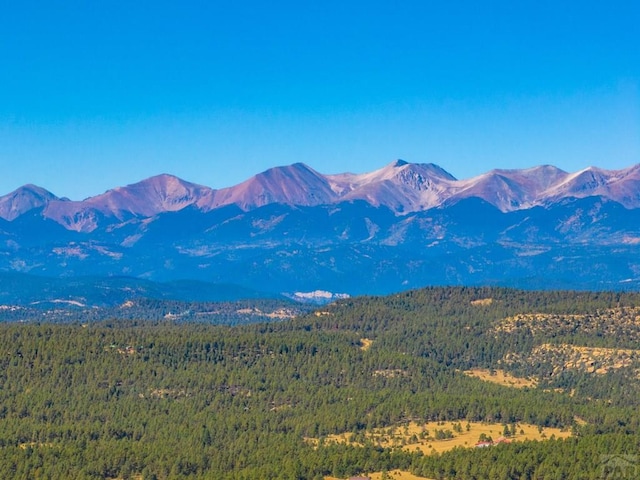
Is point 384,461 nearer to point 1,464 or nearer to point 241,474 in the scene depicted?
point 241,474

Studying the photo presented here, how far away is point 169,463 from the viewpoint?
620 feet

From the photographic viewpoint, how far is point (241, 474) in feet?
584

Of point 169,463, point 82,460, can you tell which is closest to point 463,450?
point 169,463

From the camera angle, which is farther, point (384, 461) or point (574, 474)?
point (384, 461)

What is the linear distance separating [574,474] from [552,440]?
2356 cm

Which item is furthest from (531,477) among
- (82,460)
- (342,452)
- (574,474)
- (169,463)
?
(82,460)

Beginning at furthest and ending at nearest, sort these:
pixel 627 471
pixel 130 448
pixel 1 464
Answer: pixel 130 448, pixel 1 464, pixel 627 471

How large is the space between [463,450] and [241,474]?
3661cm

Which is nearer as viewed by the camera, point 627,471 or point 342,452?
point 627,471

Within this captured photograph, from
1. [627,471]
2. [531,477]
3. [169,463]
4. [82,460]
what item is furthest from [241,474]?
[627,471]

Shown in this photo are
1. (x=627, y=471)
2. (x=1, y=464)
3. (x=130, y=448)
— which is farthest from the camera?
(x=130, y=448)

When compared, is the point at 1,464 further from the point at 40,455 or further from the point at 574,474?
the point at 574,474

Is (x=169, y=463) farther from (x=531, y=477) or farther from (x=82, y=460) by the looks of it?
(x=531, y=477)

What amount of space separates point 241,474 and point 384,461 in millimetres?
23677
